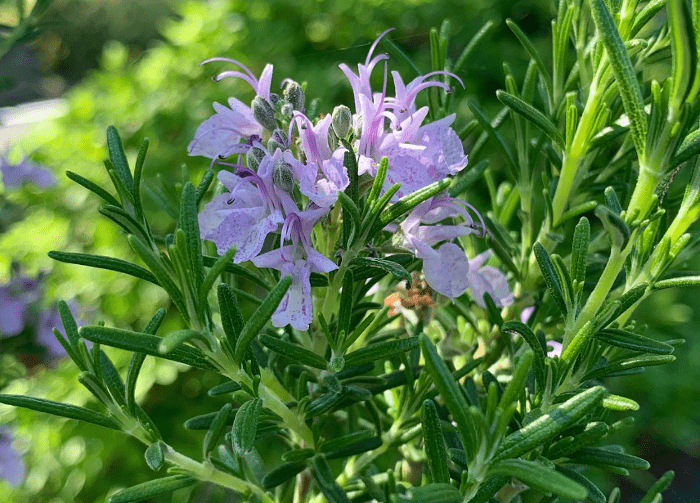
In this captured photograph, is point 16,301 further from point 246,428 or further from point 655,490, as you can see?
point 655,490

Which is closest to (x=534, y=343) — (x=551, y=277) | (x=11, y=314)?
(x=551, y=277)

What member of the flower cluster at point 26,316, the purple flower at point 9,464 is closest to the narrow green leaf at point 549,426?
the flower cluster at point 26,316

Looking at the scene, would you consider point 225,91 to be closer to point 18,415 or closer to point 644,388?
point 18,415

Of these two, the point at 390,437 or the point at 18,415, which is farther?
the point at 18,415

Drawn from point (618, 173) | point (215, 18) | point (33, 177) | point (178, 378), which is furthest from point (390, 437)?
point (215, 18)

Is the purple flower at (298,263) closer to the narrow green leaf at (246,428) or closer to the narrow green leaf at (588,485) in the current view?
the narrow green leaf at (246,428)

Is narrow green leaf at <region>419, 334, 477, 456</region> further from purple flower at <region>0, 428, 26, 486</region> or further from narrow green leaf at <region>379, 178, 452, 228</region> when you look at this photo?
purple flower at <region>0, 428, 26, 486</region>
